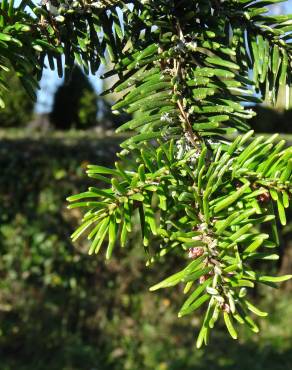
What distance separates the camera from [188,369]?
4066 mm

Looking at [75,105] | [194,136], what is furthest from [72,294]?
[75,105]

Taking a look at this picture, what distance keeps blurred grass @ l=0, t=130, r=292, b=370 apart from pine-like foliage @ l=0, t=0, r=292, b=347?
3.67 meters

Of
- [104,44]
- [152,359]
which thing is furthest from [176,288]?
[104,44]

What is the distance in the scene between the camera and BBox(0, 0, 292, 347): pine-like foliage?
1.77 feet

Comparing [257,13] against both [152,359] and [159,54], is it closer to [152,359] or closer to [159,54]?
[159,54]

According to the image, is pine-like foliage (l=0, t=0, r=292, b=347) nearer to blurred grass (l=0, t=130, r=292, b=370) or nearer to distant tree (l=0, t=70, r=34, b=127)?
blurred grass (l=0, t=130, r=292, b=370)

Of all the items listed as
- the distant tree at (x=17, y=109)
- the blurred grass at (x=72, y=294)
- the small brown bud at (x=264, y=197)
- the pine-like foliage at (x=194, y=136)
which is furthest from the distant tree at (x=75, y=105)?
the small brown bud at (x=264, y=197)

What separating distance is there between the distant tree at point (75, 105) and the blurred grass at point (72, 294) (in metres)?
3.48

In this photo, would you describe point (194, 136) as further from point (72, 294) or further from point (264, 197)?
point (72, 294)

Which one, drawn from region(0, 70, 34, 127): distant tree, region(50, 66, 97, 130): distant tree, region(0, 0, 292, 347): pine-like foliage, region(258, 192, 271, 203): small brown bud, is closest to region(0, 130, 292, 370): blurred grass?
region(0, 70, 34, 127): distant tree

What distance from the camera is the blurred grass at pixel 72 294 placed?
4.22m

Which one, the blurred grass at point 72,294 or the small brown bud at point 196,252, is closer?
the small brown bud at point 196,252

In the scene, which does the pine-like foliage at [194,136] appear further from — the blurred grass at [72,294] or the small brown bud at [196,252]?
the blurred grass at [72,294]

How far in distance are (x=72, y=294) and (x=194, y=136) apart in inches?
155
